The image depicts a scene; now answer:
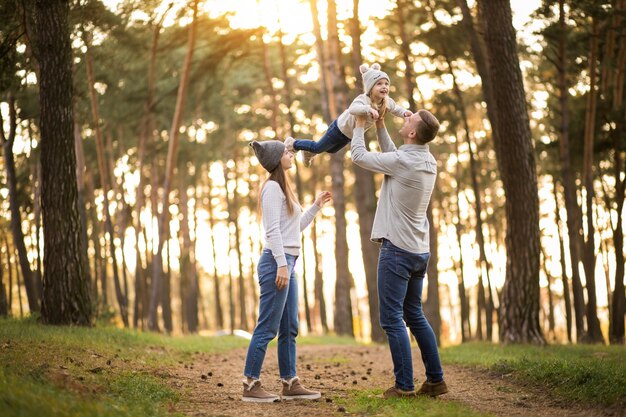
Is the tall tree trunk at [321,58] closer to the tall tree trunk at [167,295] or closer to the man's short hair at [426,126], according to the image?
the tall tree trunk at [167,295]

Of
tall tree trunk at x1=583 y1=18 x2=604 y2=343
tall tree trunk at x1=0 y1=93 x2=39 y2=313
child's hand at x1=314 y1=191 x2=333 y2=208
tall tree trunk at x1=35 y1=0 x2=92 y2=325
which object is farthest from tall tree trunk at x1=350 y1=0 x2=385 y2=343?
child's hand at x1=314 y1=191 x2=333 y2=208

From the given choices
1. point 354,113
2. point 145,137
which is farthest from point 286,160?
point 145,137

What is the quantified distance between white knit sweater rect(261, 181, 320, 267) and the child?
0.46 meters

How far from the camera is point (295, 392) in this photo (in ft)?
26.1

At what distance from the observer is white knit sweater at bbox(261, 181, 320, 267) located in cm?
755

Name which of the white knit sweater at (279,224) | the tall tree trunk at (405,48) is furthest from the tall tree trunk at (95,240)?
the white knit sweater at (279,224)

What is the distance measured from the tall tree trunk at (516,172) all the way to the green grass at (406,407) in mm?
7063

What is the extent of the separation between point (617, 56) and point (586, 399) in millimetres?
14766

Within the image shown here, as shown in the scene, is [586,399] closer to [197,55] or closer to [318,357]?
[318,357]

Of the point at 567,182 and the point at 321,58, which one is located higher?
the point at 321,58

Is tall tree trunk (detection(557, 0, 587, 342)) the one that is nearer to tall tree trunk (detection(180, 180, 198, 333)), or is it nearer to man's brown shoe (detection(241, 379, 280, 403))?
man's brown shoe (detection(241, 379, 280, 403))

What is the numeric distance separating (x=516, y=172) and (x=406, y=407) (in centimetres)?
806

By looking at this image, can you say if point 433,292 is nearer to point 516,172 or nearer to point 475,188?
point 475,188

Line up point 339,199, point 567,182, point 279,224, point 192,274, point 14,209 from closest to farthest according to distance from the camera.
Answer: point 279,224 < point 567,182 < point 14,209 < point 339,199 < point 192,274
